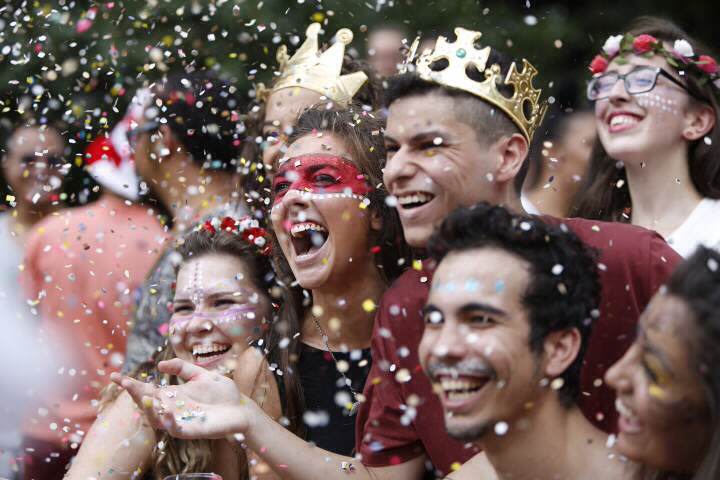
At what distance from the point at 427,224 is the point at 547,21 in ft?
9.20

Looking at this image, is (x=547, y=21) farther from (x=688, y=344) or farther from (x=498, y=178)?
(x=688, y=344)

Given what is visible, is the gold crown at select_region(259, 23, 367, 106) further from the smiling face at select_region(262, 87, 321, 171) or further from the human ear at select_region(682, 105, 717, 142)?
the human ear at select_region(682, 105, 717, 142)

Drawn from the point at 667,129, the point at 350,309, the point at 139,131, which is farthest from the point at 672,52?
the point at 139,131

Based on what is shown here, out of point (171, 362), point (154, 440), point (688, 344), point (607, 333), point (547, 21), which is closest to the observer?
point (688, 344)

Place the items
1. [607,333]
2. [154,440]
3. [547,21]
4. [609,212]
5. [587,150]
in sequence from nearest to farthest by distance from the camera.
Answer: [607,333], [154,440], [609,212], [587,150], [547,21]

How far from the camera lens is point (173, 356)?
4.27m

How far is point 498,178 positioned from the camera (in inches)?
147

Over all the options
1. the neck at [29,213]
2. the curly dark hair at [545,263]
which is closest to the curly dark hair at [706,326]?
the curly dark hair at [545,263]

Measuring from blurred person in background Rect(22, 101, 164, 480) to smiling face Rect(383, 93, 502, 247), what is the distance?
146cm

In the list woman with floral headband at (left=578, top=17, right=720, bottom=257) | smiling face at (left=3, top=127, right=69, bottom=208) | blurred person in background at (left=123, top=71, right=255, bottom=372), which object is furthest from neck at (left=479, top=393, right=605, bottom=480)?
smiling face at (left=3, top=127, right=69, bottom=208)

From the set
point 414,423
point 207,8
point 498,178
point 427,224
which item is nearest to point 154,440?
point 414,423

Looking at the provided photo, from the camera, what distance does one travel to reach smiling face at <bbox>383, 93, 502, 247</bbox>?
3666 mm

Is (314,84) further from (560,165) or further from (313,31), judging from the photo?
(560,165)

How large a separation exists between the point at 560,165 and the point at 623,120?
1005mm
